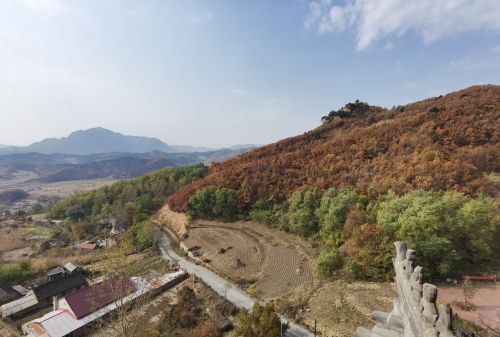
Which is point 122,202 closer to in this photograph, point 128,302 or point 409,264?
point 128,302

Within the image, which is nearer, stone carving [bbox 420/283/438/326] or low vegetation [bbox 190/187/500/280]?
stone carving [bbox 420/283/438/326]

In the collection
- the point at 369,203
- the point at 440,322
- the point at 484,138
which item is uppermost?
the point at 484,138

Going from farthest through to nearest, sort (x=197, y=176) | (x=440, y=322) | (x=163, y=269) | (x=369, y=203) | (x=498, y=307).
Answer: (x=197, y=176) → (x=163, y=269) → (x=369, y=203) → (x=498, y=307) → (x=440, y=322)

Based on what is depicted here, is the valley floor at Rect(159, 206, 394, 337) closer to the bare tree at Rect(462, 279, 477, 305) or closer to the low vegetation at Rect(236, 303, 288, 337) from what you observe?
the low vegetation at Rect(236, 303, 288, 337)

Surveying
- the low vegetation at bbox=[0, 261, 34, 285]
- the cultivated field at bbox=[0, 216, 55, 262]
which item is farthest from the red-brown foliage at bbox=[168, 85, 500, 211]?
the cultivated field at bbox=[0, 216, 55, 262]

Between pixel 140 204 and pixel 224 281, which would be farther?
pixel 140 204

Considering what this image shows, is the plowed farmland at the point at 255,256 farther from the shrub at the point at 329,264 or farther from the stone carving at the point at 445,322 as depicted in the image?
the stone carving at the point at 445,322

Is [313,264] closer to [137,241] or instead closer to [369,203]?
[369,203]

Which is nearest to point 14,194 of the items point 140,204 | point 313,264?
point 140,204
